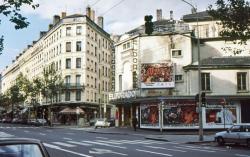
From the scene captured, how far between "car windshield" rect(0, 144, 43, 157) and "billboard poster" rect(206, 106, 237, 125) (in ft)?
125

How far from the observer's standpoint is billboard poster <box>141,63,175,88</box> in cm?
4512

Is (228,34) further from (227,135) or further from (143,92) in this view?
(143,92)

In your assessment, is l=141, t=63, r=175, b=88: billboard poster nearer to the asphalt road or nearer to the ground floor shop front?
the ground floor shop front

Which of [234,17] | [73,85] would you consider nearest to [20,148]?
[234,17]

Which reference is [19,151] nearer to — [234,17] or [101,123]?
[234,17]

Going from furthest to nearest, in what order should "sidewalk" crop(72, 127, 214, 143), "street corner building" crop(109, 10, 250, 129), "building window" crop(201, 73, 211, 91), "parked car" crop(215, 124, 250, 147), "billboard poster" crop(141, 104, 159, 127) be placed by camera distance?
"billboard poster" crop(141, 104, 159, 127), "building window" crop(201, 73, 211, 91), "street corner building" crop(109, 10, 250, 129), "sidewalk" crop(72, 127, 214, 143), "parked car" crop(215, 124, 250, 147)

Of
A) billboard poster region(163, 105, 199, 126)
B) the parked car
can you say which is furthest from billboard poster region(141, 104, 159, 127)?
the parked car

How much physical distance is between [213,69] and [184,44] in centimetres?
457

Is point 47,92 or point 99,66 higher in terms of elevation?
point 99,66

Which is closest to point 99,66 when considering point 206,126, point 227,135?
point 206,126

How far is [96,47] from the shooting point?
3319 inches

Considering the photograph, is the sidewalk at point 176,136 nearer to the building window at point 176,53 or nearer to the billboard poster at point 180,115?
the billboard poster at point 180,115

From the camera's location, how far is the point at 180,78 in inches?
1783

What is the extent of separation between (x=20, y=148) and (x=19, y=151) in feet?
0.15
